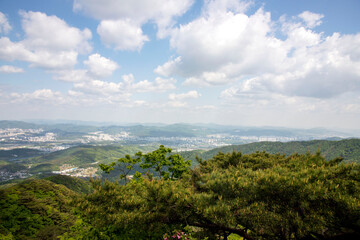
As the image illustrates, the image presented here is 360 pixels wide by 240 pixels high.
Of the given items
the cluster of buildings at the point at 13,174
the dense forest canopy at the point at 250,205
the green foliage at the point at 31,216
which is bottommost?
the cluster of buildings at the point at 13,174

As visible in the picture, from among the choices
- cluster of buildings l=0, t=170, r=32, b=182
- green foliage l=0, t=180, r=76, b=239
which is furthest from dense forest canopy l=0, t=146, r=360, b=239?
cluster of buildings l=0, t=170, r=32, b=182

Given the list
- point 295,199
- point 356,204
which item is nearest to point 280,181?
point 295,199

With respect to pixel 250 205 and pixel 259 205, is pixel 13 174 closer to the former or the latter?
pixel 250 205

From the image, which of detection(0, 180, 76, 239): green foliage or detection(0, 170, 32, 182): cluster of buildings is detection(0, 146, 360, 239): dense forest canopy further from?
detection(0, 170, 32, 182): cluster of buildings

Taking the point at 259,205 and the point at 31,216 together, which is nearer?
the point at 259,205

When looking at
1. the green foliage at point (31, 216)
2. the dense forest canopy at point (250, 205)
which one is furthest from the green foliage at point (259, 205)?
the green foliage at point (31, 216)

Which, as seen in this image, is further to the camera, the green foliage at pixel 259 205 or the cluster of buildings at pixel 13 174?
the cluster of buildings at pixel 13 174

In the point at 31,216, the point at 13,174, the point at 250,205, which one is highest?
the point at 250,205

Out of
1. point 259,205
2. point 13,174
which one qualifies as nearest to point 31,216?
point 259,205

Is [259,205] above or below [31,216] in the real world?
above

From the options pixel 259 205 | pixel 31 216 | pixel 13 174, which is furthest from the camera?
pixel 13 174

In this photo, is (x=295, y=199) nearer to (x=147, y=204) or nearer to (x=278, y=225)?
(x=278, y=225)

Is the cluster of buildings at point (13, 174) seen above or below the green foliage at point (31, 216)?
below

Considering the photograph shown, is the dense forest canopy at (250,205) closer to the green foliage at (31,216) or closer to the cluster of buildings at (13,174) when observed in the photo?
the green foliage at (31,216)
